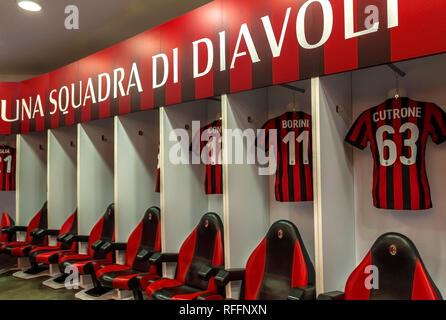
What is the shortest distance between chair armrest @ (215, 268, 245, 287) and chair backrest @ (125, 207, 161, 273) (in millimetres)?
1188

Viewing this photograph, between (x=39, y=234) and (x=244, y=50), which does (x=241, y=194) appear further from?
(x=39, y=234)

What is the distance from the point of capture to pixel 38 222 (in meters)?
4.97

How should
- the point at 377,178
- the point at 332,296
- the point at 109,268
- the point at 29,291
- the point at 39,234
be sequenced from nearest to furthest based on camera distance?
the point at 332,296 → the point at 377,178 → the point at 109,268 → the point at 29,291 → the point at 39,234

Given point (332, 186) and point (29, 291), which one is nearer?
point (332, 186)

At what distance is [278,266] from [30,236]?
3822 mm

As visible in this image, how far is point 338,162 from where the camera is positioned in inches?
87.1

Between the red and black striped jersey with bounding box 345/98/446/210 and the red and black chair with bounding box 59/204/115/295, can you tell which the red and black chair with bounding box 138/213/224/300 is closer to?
the red and black chair with bounding box 59/204/115/295

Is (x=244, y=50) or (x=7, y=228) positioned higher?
(x=244, y=50)

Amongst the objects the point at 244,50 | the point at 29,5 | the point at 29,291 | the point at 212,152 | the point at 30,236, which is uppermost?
the point at 29,5

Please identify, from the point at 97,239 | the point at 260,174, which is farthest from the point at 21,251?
the point at 260,174

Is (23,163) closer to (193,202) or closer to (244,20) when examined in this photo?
(193,202)

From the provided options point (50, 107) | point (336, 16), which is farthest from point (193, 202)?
point (50, 107)

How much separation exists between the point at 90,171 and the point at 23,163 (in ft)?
4.89

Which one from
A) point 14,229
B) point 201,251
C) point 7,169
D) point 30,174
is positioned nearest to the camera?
point 201,251
